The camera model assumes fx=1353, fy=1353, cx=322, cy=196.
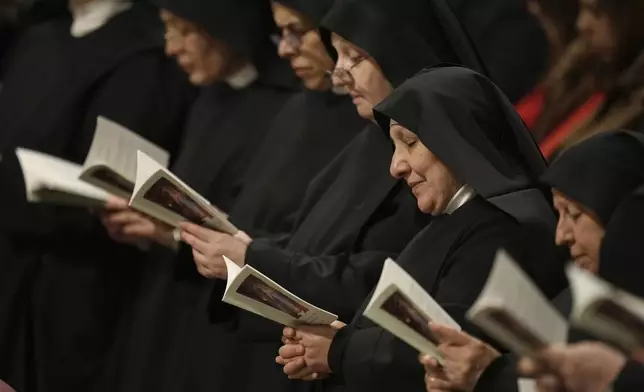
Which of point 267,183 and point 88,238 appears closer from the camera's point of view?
point 267,183

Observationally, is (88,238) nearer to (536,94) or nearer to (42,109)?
(42,109)

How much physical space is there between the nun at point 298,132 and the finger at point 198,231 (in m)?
0.31

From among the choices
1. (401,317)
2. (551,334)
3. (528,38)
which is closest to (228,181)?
(528,38)

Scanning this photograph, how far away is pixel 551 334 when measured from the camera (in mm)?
2379

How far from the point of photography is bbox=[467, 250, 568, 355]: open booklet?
2.31 m

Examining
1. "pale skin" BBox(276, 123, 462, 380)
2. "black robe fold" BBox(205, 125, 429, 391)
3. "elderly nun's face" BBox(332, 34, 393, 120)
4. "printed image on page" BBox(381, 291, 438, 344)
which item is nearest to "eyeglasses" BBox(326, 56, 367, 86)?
"elderly nun's face" BBox(332, 34, 393, 120)

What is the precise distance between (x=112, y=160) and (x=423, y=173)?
1329mm

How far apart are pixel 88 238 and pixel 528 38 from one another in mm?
1694

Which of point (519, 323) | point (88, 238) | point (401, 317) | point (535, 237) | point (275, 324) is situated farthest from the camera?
point (88, 238)

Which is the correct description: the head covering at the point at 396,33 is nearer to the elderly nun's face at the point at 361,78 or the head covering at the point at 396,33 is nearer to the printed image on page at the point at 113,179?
the elderly nun's face at the point at 361,78

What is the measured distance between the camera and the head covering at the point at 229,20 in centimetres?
440

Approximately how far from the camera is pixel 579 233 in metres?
2.69

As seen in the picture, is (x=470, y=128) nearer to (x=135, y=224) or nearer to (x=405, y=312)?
(x=405, y=312)

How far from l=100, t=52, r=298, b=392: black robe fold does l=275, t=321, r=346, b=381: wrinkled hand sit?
3.38ft
